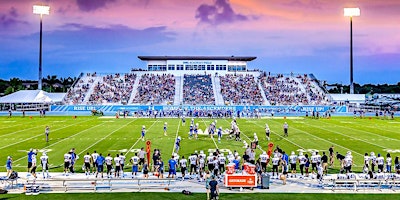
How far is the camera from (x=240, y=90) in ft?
246

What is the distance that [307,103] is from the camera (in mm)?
69562

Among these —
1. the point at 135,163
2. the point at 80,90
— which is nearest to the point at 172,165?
the point at 135,163

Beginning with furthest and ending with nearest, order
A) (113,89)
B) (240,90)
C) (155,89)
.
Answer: (240,90), (155,89), (113,89)

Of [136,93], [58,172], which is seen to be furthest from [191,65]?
[58,172]

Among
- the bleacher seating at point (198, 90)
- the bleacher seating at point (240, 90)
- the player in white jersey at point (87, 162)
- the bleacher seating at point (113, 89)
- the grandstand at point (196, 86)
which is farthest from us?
the bleacher seating at point (198, 90)

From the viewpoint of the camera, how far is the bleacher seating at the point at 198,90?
232 feet

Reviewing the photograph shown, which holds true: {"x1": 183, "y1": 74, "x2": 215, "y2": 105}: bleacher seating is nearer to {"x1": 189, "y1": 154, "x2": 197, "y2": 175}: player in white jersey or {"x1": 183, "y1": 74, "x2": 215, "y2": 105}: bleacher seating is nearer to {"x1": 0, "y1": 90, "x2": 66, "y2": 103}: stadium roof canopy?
{"x1": 0, "y1": 90, "x2": 66, "y2": 103}: stadium roof canopy

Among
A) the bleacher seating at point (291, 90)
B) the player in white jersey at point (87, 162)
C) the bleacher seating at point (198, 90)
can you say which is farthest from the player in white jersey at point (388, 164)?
the bleacher seating at point (198, 90)

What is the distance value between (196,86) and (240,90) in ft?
25.5

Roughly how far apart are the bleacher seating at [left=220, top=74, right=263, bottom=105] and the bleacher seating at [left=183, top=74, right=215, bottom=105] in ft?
7.81

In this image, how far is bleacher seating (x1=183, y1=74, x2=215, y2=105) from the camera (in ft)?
232

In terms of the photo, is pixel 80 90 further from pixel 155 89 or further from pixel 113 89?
pixel 155 89

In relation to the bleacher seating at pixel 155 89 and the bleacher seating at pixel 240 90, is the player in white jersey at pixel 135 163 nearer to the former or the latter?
the bleacher seating at pixel 155 89

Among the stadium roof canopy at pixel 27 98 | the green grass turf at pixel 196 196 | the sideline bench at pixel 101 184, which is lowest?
the green grass turf at pixel 196 196
